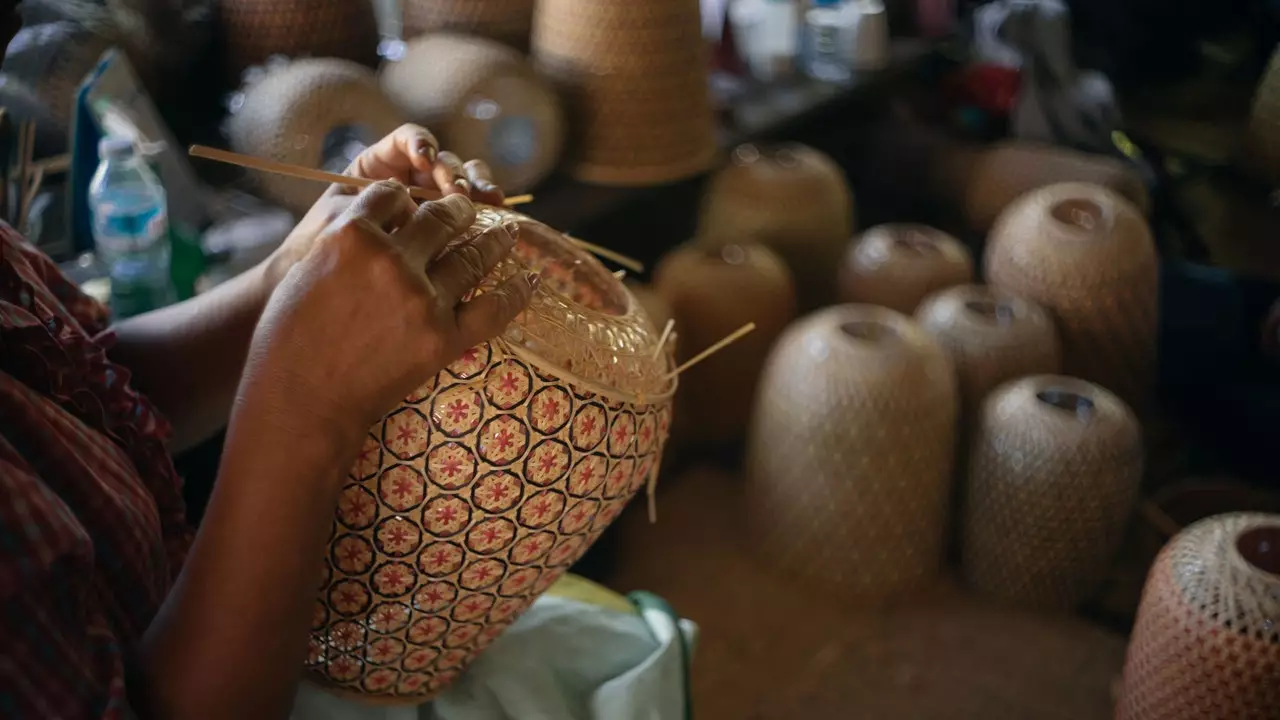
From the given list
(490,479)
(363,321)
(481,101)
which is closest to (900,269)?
(481,101)

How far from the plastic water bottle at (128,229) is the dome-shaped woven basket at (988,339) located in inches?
48.9

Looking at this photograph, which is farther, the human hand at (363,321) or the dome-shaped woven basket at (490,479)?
the dome-shaped woven basket at (490,479)

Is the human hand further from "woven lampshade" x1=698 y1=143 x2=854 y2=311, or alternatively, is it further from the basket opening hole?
"woven lampshade" x1=698 y1=143 x2=854 y2=311

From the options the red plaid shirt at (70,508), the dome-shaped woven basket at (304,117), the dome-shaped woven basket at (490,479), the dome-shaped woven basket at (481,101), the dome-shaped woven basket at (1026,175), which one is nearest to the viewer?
the red plaid shirt at (70,508)

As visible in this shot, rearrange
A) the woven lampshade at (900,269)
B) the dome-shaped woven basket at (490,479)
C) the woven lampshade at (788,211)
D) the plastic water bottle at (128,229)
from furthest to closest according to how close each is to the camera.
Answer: the woven lampshade at (788,211) → the woven lampshade at (900,269) → the plastic water bottle at (128,229) → the dome-shaped woven basket at (490,479)

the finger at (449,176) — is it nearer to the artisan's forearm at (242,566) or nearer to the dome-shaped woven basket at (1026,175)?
the artisan's forearm at (242,566)

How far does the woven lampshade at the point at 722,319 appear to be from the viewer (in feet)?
6.79

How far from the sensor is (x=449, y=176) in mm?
992

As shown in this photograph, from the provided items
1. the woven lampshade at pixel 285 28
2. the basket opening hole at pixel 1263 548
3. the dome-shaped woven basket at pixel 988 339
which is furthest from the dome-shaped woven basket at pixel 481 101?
the basket opening hole at pixel 1263 548

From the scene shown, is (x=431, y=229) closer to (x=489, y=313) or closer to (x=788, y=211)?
(x=489, y=313)

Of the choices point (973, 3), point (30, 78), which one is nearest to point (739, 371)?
point (30, 78)

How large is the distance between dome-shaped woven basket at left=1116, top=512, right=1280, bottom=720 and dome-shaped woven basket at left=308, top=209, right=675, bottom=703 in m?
0.75

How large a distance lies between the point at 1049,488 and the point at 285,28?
4.75ft

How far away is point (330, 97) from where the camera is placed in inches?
66.7
